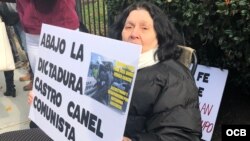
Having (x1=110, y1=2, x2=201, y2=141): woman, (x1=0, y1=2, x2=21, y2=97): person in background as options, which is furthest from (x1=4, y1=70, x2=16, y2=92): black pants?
(x1=110, y1=2, x2=201, y2=141): woman

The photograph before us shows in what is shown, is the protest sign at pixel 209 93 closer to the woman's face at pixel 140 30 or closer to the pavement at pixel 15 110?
the woman's face at pixel 140 30

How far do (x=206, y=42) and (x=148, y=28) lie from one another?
1143 millimetres

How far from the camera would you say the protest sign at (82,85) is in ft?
5.69

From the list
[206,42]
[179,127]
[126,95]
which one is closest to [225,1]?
Result: [206,42]

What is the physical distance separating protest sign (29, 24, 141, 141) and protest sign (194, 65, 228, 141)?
157cm

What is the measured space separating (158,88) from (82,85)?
15.5 inches

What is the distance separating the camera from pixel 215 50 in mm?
3355

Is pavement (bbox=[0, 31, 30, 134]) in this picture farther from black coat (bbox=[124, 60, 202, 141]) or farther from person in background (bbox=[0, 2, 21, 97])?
black coat (bbox=[124, 60, 202, 141])

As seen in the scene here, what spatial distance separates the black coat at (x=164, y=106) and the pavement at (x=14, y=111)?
8.06 feet

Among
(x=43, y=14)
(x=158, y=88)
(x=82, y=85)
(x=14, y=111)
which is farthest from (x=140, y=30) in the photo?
(x=14, y=111)

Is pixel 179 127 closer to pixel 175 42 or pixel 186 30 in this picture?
pixel 175 42

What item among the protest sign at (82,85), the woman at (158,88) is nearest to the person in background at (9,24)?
the protest sign at (82,85)

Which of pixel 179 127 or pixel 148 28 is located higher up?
pixel 148 28

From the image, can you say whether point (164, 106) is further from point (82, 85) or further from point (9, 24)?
point (9, 24)
